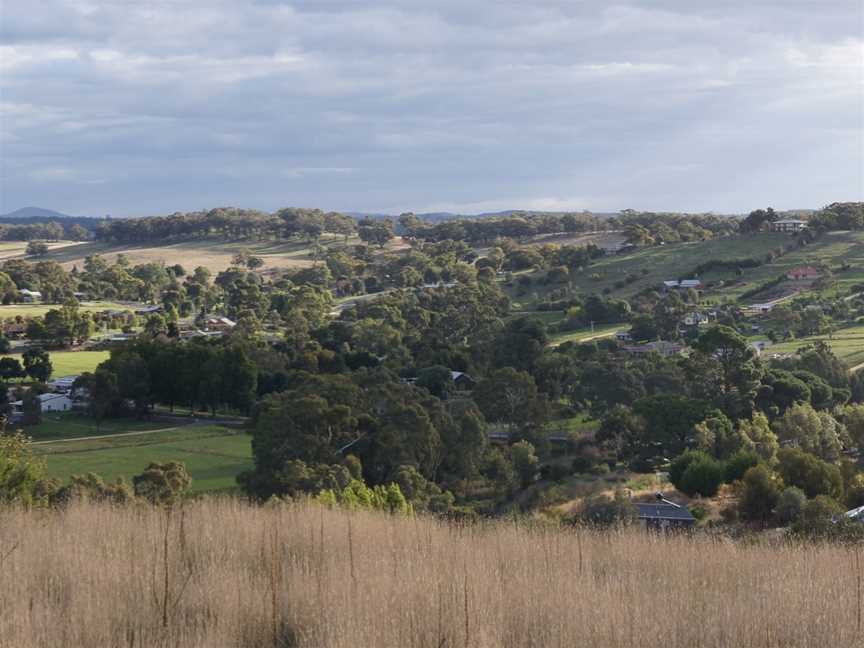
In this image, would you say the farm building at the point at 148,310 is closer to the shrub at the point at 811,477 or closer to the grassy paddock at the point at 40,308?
the grassy paddock at the point at 40,308

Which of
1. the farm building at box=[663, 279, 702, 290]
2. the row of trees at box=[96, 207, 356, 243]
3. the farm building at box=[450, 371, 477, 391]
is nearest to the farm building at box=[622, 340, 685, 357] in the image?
the farm building at box=[450, 371, 477, 391]

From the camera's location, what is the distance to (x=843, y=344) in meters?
44.4

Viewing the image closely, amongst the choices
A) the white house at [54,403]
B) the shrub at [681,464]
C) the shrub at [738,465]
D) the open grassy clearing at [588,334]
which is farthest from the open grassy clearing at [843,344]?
the white house at [54,403]

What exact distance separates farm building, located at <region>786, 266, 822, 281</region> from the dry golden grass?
55754mm

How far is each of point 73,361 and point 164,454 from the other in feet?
73.2

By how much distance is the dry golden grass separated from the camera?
6.47m

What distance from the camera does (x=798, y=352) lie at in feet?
135

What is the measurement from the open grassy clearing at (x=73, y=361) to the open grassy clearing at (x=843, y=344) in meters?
31.3

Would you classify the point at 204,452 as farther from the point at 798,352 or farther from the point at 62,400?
the point at 798,352

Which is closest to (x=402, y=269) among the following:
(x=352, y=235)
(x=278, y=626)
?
(x=352, y=235)

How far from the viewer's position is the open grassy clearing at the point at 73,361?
46.7 m

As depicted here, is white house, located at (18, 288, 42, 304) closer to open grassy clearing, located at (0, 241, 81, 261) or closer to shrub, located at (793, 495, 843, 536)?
open grassy clearing, located at (0, 241, 81, 261)

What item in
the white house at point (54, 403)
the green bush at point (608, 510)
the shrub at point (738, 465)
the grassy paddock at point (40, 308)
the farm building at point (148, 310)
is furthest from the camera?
the farm building at point (148, 310)

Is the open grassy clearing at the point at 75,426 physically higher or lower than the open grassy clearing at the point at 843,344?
lower
